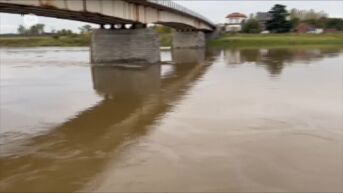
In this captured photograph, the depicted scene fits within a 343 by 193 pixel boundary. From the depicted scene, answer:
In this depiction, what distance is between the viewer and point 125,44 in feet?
141

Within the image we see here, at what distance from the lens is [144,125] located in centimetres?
1666

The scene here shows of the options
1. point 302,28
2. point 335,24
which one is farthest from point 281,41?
point 335,24

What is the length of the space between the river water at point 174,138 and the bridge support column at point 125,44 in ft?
52.3

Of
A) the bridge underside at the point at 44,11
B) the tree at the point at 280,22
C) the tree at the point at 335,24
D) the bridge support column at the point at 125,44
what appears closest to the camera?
the bridge underside at the point at 44,11

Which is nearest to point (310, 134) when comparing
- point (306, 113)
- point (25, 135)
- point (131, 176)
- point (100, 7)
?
point (306, 113)

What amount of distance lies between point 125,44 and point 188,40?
4414 cm

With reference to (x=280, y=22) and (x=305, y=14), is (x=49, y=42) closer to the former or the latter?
(x=280, y=22)

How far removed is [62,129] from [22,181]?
18.6 feet

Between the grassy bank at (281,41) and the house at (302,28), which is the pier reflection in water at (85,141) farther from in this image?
the house at (302,28)

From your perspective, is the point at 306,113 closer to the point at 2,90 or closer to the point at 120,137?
the point at 120,137

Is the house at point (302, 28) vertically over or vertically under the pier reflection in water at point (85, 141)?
over

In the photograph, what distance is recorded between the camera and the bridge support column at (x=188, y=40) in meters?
85.5

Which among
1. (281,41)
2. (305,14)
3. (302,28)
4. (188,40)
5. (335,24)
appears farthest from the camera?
(305,14)

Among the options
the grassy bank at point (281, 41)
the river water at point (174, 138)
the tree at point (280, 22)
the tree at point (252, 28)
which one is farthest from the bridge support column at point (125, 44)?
the tree at point (280, 22)
